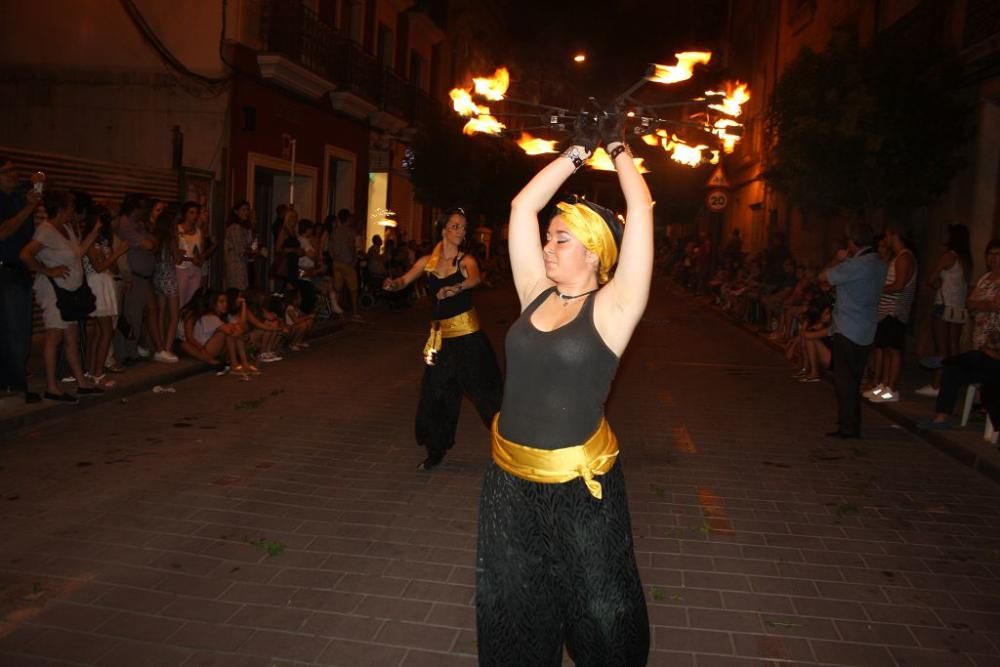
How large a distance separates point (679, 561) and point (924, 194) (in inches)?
416

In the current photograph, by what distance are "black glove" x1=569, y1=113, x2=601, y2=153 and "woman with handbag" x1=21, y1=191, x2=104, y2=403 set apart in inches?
267

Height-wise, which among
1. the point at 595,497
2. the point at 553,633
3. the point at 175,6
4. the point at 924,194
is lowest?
the point at 553,633

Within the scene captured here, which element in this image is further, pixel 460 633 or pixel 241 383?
pixel 241 383

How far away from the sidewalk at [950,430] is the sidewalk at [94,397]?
26.7 feet

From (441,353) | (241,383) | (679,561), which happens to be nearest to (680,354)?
(241,383)

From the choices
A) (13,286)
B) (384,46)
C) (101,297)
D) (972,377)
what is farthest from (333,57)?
(972,377)

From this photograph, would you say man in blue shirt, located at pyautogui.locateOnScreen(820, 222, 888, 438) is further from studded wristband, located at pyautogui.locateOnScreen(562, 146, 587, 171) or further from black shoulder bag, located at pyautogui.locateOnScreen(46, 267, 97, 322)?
black shoulder bag, located at pyautogui.locateOnScreen(46, 267, 97, 322)

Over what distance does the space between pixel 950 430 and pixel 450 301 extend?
5341 mm

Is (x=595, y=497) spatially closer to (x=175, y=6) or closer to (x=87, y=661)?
(x=87, y=661)

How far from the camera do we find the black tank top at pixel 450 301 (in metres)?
6.59

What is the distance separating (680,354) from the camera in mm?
14883

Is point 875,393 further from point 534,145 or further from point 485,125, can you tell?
point 485,125

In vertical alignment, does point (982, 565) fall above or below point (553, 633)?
below

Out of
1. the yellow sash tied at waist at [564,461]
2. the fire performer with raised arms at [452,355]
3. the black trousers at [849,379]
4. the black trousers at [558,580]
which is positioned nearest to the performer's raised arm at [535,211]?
the yellow sash tied at waist at [564,461]
